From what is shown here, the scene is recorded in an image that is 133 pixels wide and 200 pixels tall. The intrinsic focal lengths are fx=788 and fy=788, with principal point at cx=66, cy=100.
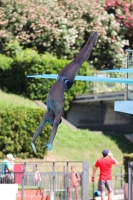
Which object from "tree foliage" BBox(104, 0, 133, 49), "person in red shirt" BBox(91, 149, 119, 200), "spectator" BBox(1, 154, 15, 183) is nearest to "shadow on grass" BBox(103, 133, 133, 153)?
"tree foliage" BBox(104, 0, 133, 49)

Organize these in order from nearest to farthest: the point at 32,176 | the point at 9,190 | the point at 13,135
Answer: the point at 9,190 < the point at 32,176 < the point at 13,135

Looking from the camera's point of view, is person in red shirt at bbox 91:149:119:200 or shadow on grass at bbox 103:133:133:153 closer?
person in red shirt at bbox 91:149:119:200

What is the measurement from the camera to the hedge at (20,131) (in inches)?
1198

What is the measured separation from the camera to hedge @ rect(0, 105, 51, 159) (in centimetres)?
3044

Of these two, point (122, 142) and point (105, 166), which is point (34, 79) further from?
point (105, 166)

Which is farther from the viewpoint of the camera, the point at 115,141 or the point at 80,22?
the point at 80,22

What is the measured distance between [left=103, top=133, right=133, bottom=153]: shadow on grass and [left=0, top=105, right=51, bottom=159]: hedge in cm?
429

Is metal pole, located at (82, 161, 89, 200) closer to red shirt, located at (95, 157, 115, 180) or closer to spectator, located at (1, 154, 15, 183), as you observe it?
red shirt, located at (95, 157, 115, 180)

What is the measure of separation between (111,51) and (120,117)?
576 cm

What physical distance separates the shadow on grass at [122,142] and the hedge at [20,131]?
4.29m

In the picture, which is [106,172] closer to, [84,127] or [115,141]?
[115,141]

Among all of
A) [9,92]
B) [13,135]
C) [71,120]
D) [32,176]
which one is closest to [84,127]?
[71,120]

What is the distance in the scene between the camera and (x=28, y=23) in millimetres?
40969

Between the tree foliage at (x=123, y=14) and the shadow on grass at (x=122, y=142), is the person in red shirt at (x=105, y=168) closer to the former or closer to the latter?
the shadow on grass at (x=122, y=142)
